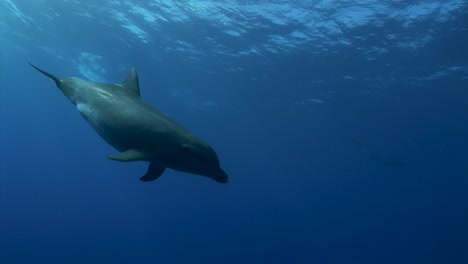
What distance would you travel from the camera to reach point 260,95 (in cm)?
Answer: 3306

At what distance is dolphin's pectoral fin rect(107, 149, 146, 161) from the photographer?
4723mm

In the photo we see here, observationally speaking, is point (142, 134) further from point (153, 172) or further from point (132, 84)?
point (132, 84)

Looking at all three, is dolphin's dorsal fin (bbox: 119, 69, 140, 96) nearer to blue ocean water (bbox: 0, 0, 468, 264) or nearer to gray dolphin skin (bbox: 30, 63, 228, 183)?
gray dolphin skin (bbox: 30, 63, 228, 183)

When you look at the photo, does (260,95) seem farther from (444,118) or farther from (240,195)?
(240,195)

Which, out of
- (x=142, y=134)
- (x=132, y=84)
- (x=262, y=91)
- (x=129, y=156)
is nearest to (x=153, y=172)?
(x=142, y=134)

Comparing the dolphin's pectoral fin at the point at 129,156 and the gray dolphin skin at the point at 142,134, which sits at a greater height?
the gray dolphin skin at the point at 142,134

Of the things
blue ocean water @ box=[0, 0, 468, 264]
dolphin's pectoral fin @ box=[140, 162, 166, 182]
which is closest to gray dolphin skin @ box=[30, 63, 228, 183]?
dolphin's pectoral fin @ box=[140, 162, 166, 182]

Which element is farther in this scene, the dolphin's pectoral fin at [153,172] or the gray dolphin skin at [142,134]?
the dolphin's pectoral fin at [153,172]

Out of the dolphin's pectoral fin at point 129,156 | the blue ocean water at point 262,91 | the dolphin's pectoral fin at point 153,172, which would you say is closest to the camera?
the dolphin's pectoral fin at point 129,156

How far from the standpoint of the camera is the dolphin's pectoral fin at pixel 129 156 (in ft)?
15.5

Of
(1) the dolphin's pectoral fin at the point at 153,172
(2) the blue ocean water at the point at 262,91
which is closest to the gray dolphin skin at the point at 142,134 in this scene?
(1) the dolphin's pectoral fin at the point at 153,172

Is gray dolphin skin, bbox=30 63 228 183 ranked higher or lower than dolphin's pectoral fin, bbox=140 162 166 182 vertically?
higher

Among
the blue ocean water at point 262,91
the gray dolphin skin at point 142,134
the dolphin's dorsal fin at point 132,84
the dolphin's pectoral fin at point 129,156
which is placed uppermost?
the blue ocean water at point 262,91

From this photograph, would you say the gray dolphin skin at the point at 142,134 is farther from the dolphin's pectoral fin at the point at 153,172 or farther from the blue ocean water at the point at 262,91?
the blue ocean water at the point at 262,91
